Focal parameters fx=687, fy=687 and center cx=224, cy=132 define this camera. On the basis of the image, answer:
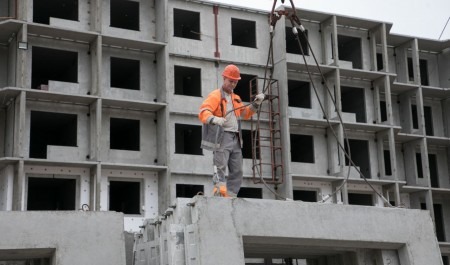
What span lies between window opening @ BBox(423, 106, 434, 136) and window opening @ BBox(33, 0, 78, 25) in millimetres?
18798

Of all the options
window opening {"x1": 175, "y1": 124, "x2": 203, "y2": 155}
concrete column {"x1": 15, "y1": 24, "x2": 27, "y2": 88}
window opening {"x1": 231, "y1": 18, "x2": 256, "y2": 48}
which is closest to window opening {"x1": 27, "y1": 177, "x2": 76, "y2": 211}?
concrete column {"x1": 15, "y1": 24, "x2": 27, "y2": 88}

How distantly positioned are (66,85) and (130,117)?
118 inches

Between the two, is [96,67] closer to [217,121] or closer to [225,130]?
[225,130]

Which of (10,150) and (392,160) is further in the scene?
(392,160)

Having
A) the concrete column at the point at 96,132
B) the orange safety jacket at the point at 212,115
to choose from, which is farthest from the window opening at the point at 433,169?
the orange safety jacket at the point at 212,115

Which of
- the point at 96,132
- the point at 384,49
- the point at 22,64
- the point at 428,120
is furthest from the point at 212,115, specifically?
the point at 428,120

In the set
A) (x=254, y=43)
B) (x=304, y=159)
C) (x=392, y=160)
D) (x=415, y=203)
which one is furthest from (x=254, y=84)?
(x=415, y=203)

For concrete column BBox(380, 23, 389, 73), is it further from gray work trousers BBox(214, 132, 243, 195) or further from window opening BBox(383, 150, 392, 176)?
gray work trousers BBox(214, 132, 243, 195)

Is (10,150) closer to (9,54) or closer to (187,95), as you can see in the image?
(9,54)

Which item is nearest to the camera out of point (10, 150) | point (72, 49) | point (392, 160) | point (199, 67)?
point (10, 150)

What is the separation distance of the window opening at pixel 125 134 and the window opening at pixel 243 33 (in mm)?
6750

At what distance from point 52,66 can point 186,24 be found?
637 centimetres

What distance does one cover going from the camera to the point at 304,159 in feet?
106

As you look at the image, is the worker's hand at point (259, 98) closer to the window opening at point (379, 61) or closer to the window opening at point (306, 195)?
the window opening at point (306, 195)
